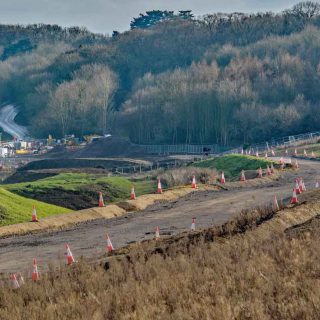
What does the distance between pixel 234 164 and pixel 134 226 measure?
30.7 metres

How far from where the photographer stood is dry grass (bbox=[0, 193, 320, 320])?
36.2ft

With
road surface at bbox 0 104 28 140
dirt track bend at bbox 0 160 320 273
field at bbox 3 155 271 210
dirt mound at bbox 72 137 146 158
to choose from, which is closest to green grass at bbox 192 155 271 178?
field at bbox 3 155 271 210

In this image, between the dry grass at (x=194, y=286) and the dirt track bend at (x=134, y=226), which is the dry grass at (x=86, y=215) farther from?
the dry grass at (x=194, y=286)

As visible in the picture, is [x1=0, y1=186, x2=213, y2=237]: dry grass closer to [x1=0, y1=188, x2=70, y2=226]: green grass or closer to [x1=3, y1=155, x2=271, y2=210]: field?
[x1=0, y1=188, x2=70, y2=226]: green grass

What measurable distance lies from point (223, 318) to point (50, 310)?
3.33 m

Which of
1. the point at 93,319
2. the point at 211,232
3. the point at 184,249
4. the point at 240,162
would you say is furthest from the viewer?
the point at 240,162

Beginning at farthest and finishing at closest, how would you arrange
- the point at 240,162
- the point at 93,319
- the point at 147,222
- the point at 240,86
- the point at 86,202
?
the point at 240,86
the point at 240,162
the point at 86,202
the point at 147,222
the point at 93,319

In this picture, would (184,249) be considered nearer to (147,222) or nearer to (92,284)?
(92,284)

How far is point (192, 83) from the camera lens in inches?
4454

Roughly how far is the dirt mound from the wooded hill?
429 centimetres

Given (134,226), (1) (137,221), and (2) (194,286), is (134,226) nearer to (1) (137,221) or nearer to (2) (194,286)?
(1) (137,221)

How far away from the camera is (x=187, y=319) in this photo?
34.9 feet

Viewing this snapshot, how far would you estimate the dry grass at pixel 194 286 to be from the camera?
1102 centimetres

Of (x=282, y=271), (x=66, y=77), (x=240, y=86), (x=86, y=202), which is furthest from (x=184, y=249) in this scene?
(x=66, y=77)
